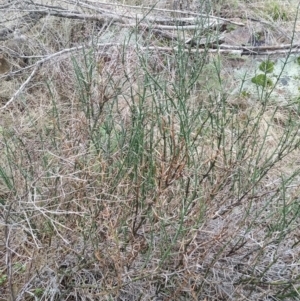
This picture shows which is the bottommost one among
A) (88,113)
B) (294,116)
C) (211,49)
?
(294,116)

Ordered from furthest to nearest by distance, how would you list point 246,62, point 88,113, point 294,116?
point 246,62, point 294,116, point 88,113

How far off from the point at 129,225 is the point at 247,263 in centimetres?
42

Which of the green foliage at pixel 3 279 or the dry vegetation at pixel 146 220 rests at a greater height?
the dry vegetation at pixel 146 220

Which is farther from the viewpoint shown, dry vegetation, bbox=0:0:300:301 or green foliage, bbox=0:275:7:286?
green foliage, bbox=0:275:7:286

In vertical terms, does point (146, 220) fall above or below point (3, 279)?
above

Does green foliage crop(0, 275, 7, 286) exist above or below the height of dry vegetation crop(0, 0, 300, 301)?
below

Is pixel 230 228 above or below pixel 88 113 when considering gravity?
below

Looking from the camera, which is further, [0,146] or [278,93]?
[278,93]

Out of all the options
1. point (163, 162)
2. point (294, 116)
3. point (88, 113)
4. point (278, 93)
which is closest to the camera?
point (163, 162)

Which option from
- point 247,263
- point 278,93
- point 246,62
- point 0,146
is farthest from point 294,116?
point 0,146

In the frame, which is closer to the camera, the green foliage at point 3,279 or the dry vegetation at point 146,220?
the dry vegetation at point 146,220

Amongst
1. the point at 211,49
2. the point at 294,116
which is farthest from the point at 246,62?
the point at 294,116

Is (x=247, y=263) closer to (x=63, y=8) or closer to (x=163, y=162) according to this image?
(x=163, y=162)

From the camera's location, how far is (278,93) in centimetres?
308
